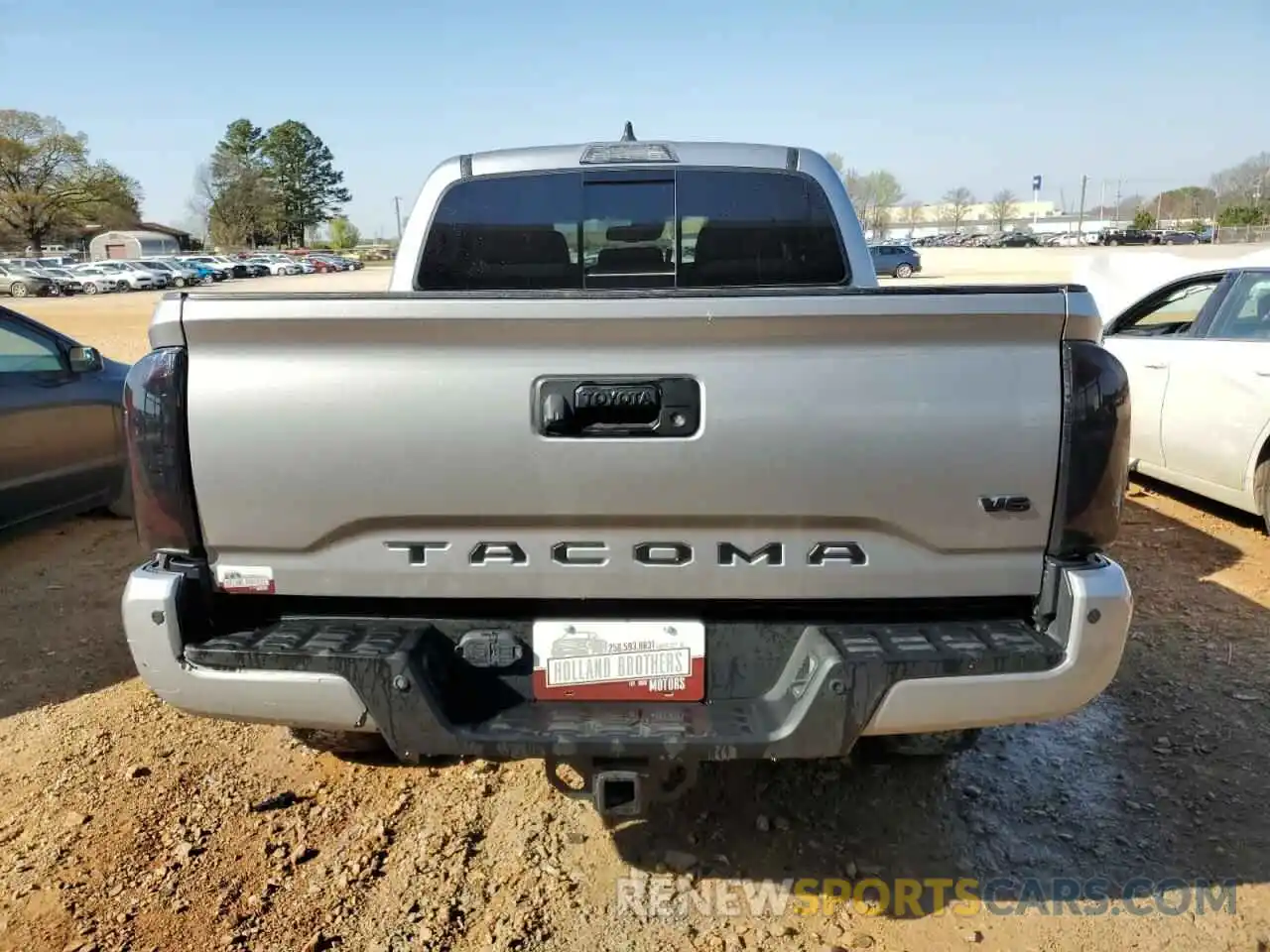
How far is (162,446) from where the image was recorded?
2180mm

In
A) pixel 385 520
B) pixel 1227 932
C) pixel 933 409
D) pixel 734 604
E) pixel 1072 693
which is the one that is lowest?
pixel 1227 932

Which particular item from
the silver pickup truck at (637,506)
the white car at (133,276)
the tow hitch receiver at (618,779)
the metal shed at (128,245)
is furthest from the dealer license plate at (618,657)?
the metal shed at (128,245)

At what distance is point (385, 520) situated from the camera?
2.23 metres

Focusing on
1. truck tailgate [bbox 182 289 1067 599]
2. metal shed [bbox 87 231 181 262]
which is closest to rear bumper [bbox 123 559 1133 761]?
truck tailgate [bbox 182 289 1067 599]

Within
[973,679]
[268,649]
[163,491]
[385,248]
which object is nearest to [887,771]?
[973,679]

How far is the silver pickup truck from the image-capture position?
7.02 ft

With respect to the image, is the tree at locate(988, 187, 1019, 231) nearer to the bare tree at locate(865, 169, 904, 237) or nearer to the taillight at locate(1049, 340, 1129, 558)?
the bare tree at locate(865, 169, 904, 237)

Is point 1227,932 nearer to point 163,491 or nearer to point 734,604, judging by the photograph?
point 734,604

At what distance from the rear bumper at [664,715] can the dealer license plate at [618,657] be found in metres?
0.08

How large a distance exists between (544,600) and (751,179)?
2.16 metres

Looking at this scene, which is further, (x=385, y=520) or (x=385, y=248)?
(x=385, y=248)

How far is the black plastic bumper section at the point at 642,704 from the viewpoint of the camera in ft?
7.13

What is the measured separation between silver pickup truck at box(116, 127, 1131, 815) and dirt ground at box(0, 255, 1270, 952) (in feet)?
2.28

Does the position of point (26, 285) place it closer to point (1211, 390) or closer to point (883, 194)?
point (1211, 390)
